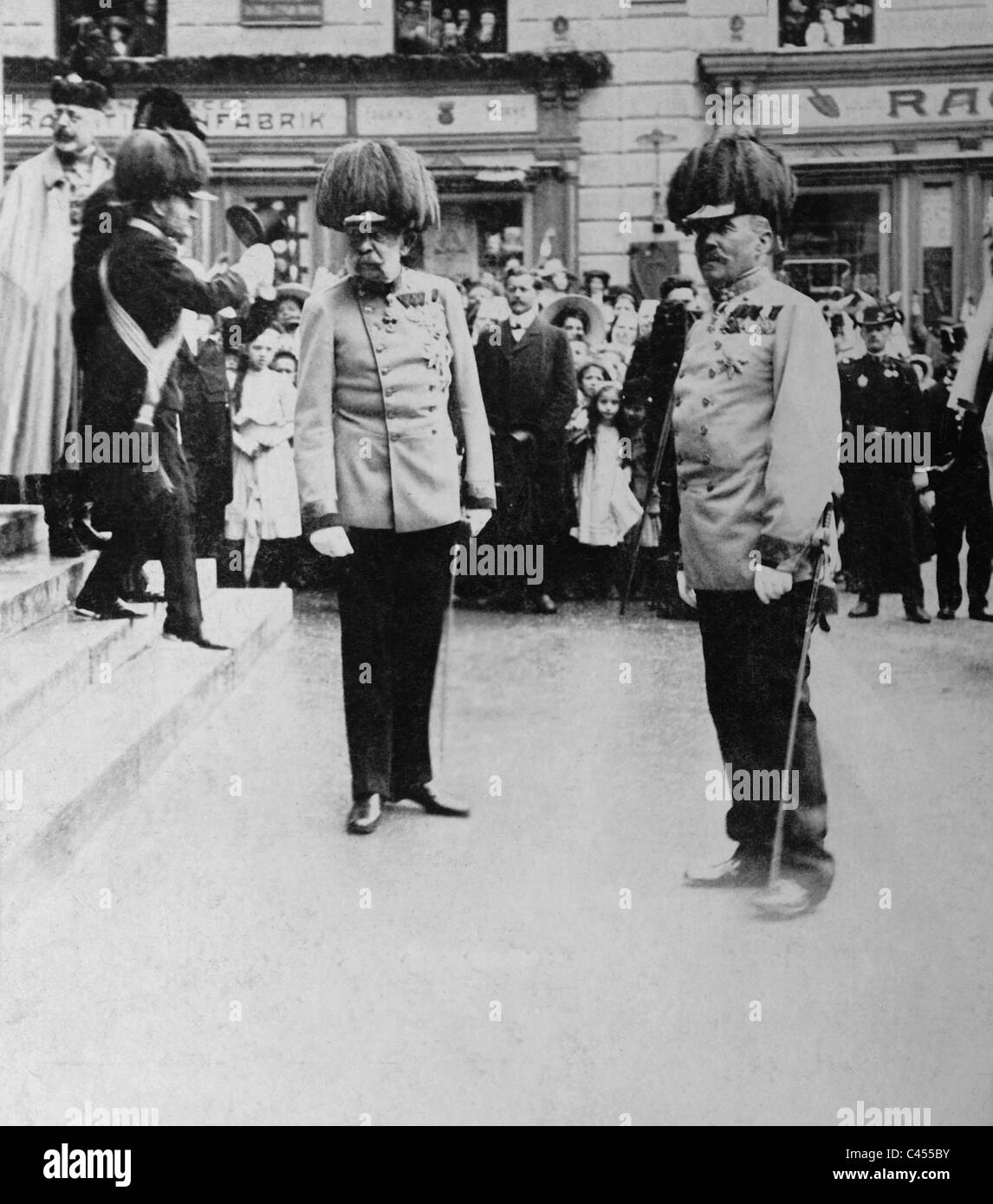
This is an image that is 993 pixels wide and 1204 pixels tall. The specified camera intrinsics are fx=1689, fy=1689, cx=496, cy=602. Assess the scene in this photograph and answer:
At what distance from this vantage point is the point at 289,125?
3.36m

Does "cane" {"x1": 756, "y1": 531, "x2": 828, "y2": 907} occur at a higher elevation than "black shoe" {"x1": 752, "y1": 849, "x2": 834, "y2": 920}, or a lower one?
higher

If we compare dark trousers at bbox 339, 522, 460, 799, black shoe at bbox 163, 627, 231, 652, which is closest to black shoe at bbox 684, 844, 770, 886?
dark trousers at bbox 339, 522, 460, 799

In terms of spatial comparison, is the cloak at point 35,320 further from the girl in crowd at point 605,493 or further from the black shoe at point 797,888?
the black shoe at point 797,888

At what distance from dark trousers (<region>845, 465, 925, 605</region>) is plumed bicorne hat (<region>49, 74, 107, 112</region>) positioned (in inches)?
65.6

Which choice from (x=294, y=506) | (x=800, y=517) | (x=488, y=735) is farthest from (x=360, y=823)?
(x=800, y=517)

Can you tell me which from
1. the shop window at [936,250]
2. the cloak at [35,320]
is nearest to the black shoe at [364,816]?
the cloak at [35,320]

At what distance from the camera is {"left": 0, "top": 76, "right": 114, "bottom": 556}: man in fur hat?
3461 millimetres

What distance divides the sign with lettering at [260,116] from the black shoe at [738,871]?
1.62m

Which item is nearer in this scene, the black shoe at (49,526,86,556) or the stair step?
the stair step

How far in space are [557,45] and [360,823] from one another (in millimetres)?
1610

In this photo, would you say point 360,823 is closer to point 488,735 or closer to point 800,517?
point 488,735

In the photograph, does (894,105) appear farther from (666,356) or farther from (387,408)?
(387,408)

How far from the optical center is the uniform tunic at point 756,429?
3.13m

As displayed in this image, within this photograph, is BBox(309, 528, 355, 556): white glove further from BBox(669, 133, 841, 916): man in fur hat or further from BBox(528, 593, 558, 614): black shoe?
BBox(669, 133, 841, 916): man in fur hat
